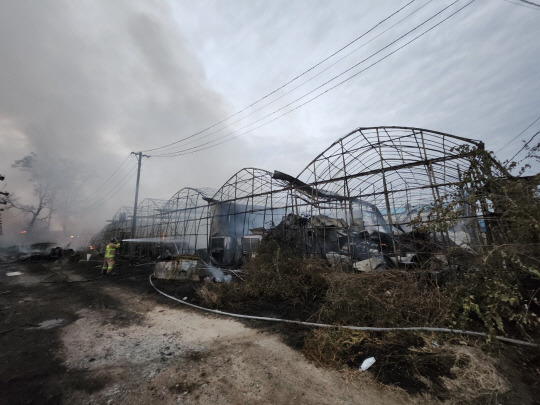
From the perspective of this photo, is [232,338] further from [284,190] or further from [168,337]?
[284,190]

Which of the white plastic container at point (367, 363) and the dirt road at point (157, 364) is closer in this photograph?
the dirt road at point (157, 364)

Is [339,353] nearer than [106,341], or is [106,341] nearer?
[339,353]

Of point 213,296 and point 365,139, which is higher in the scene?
point 365,139

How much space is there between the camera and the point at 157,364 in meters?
3.68

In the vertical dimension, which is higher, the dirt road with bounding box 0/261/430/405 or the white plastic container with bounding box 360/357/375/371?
the white plastic container with bounding box 360/357/375/371

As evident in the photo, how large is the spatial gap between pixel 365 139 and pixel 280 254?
22.0 feet

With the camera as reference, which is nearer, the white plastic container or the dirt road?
the dirt road

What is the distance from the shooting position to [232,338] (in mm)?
4730

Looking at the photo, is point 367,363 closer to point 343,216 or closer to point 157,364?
point 157,364

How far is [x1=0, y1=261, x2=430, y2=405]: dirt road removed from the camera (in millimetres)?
2936

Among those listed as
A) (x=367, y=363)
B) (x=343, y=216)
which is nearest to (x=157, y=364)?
(x=367, y=363)

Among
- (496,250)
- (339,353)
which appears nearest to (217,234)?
(339,353)

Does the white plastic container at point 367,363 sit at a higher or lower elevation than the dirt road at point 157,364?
higher

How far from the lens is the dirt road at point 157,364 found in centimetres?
294
